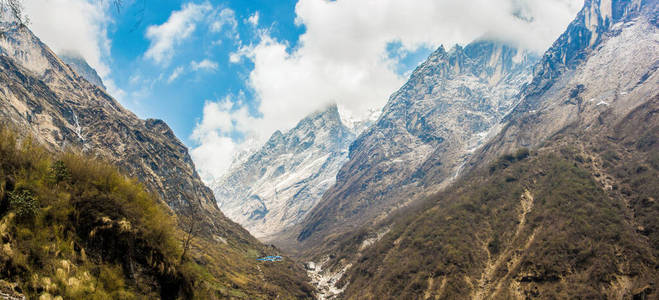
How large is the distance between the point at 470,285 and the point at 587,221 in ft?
224

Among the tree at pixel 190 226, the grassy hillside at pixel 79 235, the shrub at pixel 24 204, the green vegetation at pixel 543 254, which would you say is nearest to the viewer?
the grassy hillside at pixel 79 235

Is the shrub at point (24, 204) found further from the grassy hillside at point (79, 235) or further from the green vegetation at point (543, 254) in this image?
the green vegetation at point (543, 254)

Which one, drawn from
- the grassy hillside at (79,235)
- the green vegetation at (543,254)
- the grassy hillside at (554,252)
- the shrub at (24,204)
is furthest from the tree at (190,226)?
the grassy hillside at (554,252)

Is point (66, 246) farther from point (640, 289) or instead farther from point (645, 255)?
point (645, 255)

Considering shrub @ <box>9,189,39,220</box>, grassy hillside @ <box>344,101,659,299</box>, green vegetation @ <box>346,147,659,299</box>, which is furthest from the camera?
green vegetation @ <box>346,147,659,299</box>

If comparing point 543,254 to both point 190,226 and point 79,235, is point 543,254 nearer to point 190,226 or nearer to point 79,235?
point 190,226

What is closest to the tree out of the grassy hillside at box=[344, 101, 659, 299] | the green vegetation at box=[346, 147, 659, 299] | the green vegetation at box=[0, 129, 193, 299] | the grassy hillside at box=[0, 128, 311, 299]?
the grassy hillside at box=[0, 128, 311, 299]

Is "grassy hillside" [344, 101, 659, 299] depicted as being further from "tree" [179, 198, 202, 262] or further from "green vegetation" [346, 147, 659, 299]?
"tree" [179, 198, 202, 262]

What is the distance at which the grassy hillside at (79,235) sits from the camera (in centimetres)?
1520

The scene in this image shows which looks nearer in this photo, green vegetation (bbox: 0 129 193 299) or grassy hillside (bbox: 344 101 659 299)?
green vegetation (bbox: 0 129 193 299)

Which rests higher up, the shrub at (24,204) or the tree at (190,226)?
the tree at (190,226)

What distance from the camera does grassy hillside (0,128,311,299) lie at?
1520cm

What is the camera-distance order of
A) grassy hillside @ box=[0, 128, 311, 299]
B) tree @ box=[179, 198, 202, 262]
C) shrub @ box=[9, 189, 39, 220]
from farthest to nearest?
tree @ box=[179, 198, 202, 262] < shrub @ box=[9, 189, 39, 220] < grassy hillside @ box=[0, 128, 311, 299]

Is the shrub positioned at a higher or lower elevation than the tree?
lower
